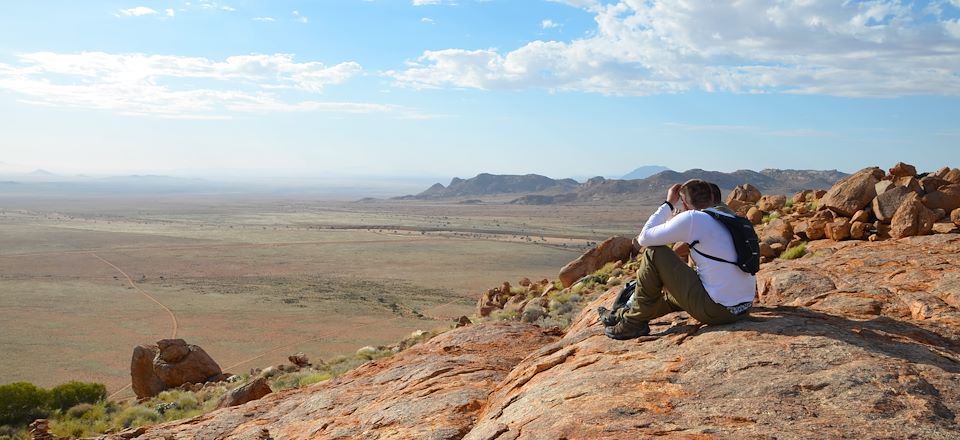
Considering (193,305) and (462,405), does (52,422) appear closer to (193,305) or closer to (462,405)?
(462,405)

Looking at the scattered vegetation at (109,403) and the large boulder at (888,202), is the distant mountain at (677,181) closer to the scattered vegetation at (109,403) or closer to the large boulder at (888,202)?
the large boulder at (888,202)

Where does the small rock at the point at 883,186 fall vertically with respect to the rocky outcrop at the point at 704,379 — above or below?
above

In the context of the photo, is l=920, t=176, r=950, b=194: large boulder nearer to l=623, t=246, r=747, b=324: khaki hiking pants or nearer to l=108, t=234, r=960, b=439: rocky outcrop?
l=108, t=234, r=960, b=439: rocky outcrop

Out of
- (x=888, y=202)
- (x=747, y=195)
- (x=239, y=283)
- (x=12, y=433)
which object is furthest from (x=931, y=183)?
(x=239, y=283)

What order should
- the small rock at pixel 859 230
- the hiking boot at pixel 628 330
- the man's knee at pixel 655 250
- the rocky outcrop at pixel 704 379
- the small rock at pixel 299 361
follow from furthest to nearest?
the small rock at pixel 299 361, the small rock at pixel 859 230, the hiking boot at pixel 628 330, the man's knee at pixel 655 250, the rocky outcrop at pixel 704 379

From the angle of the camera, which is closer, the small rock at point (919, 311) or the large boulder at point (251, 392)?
the small rock at point (919, 311)

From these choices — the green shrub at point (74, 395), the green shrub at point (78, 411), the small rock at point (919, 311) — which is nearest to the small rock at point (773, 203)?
the small rock at point (919, 311)

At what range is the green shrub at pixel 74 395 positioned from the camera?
58.6ft

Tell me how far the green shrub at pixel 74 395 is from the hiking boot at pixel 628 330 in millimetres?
16704

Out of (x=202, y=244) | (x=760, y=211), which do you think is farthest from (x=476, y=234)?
(x=760, y=211)

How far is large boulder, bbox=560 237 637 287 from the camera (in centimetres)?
2083

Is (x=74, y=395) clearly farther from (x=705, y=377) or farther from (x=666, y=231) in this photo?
(x=705, y=377)

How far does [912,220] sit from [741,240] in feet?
23.7

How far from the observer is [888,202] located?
1227 cm
